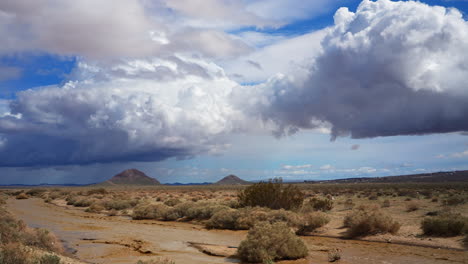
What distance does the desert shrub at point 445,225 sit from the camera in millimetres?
18641

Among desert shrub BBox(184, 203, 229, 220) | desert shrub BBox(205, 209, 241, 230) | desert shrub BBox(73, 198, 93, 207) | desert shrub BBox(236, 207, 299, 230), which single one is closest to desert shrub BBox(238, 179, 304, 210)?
desert shrub BBox(184, 203, 229, 220)

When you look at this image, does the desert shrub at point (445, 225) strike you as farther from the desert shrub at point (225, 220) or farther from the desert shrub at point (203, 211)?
the desert shrub at point (203, 211)

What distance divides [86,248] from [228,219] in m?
9.67

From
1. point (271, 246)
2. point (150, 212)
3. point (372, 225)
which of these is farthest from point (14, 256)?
point (150, 212)

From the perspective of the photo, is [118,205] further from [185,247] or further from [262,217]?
[185,247]

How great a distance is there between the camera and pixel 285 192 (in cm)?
2983

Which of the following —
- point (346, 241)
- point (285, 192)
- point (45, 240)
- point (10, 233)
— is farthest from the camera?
point (285, 192)

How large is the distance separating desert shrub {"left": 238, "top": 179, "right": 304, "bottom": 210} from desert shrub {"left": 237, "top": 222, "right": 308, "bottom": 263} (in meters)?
13.5

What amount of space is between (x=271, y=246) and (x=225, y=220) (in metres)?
10.2

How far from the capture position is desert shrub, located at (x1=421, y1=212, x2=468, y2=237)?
1864 cm

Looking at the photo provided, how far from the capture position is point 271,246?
15.3m

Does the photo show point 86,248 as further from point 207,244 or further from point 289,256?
point 289,256

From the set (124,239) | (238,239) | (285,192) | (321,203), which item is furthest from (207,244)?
(321,203)

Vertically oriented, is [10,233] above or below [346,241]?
above
